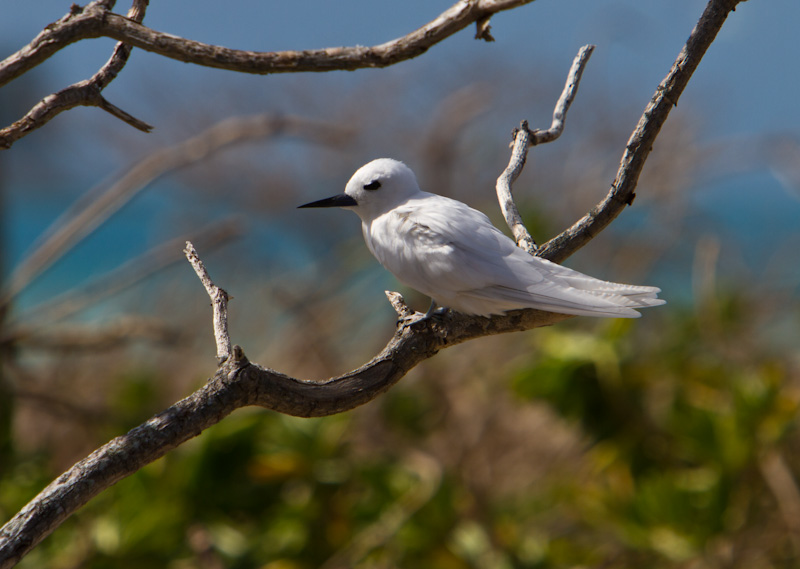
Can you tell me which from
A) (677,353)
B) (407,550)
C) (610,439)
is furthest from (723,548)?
(407,550)

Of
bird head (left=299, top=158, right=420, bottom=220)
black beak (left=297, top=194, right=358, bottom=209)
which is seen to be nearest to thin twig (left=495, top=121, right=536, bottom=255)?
bird head (left=299, top=158, right=420, bottom=220)

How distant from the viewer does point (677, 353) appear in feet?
10.5

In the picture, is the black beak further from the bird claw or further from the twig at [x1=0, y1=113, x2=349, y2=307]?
the twig at [x1=0, y1=113, x2=349, y2=307]

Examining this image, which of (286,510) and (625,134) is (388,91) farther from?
(286,510)

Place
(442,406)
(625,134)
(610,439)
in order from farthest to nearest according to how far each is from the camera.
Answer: (625,134)
(442,406)
(610,439)

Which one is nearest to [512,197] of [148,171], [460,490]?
[148,171]

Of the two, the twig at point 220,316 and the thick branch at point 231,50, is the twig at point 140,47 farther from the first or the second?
the twig at point 220,316

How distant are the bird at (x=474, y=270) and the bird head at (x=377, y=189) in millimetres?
42

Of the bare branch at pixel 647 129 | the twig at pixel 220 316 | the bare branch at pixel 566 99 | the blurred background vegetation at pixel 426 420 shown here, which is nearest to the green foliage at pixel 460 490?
the blurred background vegetation at pixel 426 420

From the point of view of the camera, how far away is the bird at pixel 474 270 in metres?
1.19

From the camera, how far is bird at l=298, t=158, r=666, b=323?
1190 millimetres

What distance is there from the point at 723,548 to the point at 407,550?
43.1 inches

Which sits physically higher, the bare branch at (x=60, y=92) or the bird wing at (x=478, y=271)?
the bare branch at (x=60, y=92)

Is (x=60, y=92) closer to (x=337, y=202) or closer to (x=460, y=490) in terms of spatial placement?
(x=337, y=202)
